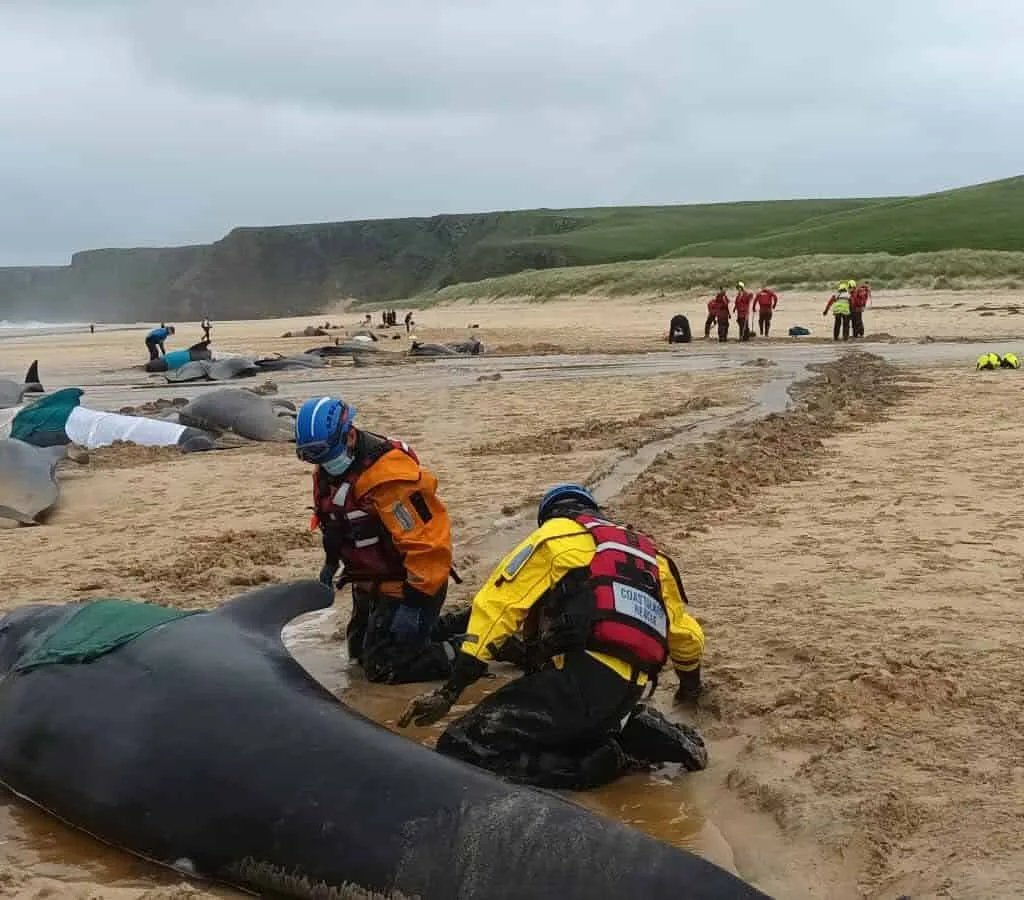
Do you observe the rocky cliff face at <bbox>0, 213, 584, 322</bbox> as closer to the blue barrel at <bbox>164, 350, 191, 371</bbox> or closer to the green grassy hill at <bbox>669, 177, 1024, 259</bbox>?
the green grassy hill at <bbox>669, 177, 1024, 259</bbox>

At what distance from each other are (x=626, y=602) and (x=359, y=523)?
1.98 m

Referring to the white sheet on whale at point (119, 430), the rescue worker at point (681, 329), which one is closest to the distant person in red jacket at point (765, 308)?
the rescue worker at point (681, 329)

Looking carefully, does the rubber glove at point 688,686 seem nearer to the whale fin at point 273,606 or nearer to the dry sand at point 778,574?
the dry sand at point 778,574

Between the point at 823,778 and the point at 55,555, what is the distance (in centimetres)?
617

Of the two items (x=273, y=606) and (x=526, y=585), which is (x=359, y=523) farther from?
(x=526, y=585)

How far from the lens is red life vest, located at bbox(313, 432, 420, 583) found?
608 cm

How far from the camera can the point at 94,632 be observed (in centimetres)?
491

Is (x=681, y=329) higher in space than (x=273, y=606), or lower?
lower

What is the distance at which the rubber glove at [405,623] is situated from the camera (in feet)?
20.0

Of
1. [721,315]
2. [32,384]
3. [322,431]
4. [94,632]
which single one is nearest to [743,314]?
[721,315]

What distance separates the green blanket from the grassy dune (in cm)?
4733

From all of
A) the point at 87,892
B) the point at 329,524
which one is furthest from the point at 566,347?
the point at 87,892

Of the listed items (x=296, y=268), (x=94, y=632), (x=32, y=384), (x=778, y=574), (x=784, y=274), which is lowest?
(x=778, y=574)

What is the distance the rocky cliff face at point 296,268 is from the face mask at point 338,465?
126 metres
